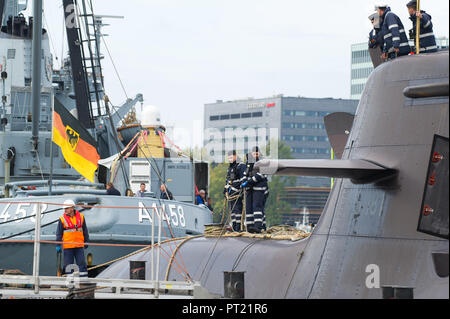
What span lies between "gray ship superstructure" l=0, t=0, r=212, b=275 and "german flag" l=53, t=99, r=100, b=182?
0.30 metres

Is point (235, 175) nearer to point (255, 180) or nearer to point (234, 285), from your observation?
point (255, 180)

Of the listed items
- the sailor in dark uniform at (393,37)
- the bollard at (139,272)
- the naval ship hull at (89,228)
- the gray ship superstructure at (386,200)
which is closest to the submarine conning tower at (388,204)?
the gray ship superstructure at (386,200)

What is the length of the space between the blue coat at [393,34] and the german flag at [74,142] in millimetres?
9965

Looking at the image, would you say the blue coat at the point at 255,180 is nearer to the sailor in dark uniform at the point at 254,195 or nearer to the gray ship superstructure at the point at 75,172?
the sailor in dark uniform at the point at 254,195

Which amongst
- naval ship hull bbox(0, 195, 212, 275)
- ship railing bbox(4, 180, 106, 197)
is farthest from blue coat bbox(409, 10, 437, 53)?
ship railing bbox(4, 180, 106, 197)

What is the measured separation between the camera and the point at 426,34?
37.5 ft

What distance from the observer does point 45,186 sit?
21.6 m

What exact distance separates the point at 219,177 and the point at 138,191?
68196 millimetres

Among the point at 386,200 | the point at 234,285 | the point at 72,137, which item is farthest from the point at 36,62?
the point at 386,200

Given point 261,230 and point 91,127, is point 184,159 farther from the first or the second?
point 261,230

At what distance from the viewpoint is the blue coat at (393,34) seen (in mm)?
11055
